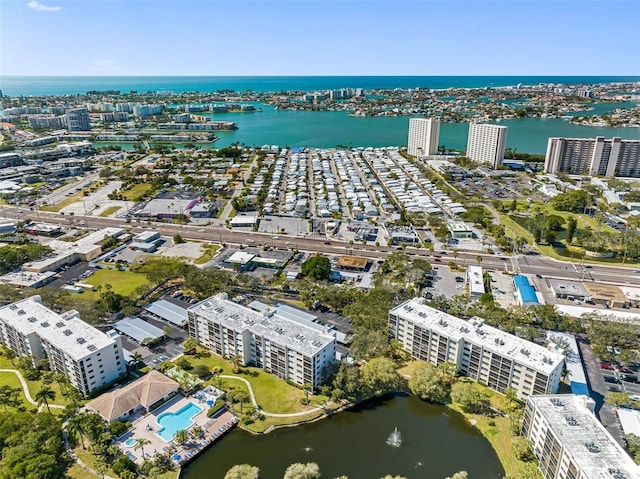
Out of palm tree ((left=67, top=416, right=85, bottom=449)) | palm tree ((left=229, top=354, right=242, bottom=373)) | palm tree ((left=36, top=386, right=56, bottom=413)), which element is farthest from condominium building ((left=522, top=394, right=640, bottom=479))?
palm tree ((left=36, top=386, right=56, bottom=413))

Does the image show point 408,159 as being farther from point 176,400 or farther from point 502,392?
point 176,400

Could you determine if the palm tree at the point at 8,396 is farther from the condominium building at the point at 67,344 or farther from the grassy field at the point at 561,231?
the grassy field at the point at 561,231

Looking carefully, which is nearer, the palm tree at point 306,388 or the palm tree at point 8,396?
the palm tree at point 8,396

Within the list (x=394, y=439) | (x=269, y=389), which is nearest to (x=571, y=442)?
(x=394, y=439)

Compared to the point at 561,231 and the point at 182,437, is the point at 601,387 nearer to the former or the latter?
the point at 182,437

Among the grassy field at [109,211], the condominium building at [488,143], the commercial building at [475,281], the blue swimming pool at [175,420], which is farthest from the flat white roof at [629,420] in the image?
the condominium building at [488,143]

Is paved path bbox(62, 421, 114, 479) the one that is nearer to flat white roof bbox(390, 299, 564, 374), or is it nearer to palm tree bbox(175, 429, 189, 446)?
palm tree bbox(175, 429, 189, 446)
